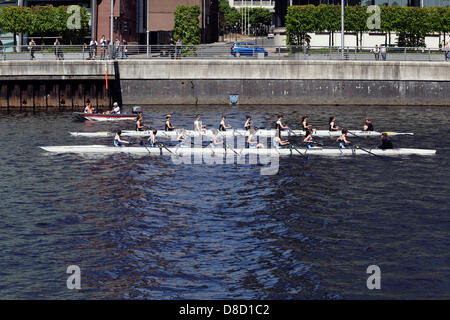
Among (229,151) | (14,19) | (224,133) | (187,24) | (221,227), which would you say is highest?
(187,24)

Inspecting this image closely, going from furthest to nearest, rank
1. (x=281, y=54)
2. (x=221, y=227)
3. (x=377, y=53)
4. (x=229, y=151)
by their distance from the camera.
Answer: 1. (x=281, y=54)
2. (x=377, y=53)
3. (x=229, y=151)
4. (x=221, y=227)

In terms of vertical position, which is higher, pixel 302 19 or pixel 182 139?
pixel 302 19

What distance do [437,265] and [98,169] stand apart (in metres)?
22.0

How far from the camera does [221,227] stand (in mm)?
29203

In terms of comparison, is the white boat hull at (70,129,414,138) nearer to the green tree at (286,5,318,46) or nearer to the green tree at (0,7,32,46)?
the green tree at (286,5,318,46)

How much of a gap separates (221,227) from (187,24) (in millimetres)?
60578

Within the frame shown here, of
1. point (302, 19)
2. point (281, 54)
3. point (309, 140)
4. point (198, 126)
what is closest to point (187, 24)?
point (302, 19)

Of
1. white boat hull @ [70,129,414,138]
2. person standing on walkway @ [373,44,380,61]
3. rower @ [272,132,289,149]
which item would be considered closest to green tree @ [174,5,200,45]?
person standing on walkway @ [373,44,380,61]

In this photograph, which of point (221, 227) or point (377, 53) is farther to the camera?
point (377, 53)

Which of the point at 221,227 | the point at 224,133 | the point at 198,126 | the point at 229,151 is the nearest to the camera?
the point at 221,227

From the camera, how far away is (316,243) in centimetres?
2734

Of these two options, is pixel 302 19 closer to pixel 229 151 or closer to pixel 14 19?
pixel 14 19

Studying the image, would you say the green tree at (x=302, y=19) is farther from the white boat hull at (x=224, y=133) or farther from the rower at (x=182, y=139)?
the rower at (x=182, y=139)
